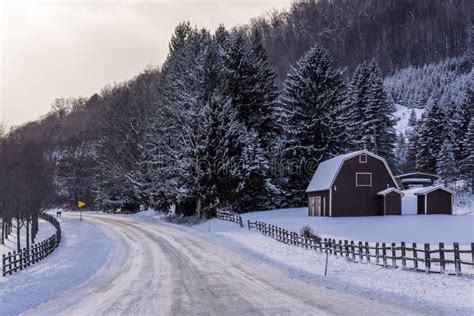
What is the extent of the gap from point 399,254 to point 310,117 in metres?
30.4

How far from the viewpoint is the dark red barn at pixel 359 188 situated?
4438 centimetres

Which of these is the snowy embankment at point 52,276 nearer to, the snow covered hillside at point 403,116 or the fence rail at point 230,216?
the fence rail at point 230,216

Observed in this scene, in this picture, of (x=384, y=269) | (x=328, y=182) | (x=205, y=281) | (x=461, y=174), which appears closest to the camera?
(x=205, y=281)

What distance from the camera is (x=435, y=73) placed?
17088 cm

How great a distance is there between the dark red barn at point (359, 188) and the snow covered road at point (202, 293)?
23598 millimetres

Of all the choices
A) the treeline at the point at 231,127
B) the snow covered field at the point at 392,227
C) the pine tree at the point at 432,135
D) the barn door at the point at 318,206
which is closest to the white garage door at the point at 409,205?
the snow covered field at the point at 392,227

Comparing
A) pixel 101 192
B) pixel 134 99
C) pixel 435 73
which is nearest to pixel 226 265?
pixel 134 99

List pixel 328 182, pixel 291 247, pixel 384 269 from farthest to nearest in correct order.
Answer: pixel 328 182 → pixel 291 247 → pixel 384 269

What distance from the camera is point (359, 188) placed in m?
45.0

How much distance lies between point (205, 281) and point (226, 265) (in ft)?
14.0

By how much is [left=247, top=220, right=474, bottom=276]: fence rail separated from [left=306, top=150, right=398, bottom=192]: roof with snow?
11823 millimetres

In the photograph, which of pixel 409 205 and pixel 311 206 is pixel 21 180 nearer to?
pixel 311 206

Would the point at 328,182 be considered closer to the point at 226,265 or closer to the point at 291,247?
the point at 291,247

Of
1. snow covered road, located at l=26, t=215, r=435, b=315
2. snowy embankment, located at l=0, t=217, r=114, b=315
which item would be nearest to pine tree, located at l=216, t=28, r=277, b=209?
snowy embankment, located at l=0, t=217, r=114, b=315
